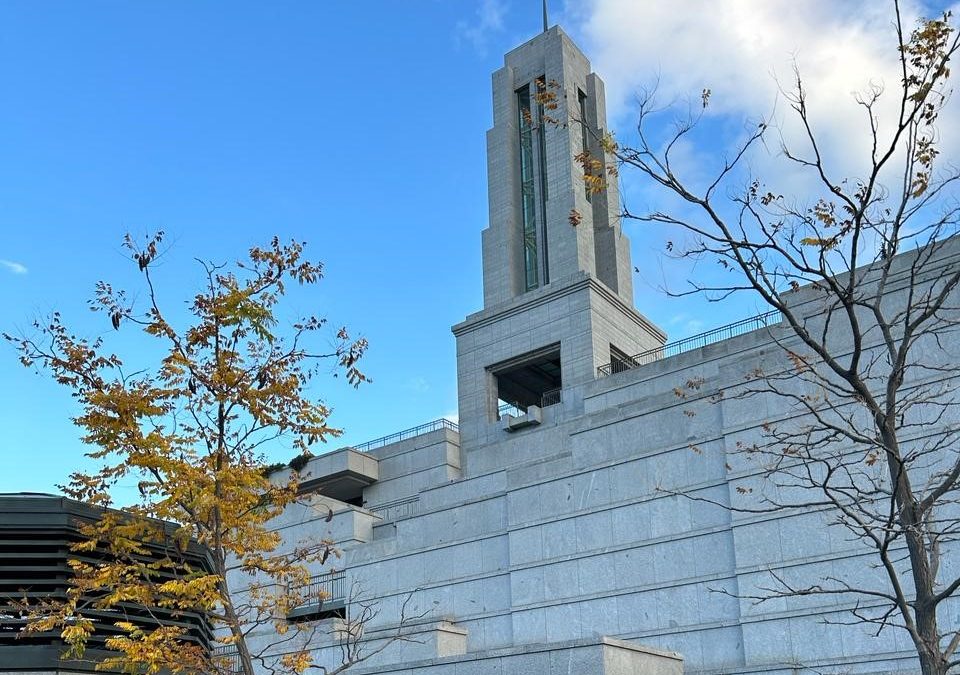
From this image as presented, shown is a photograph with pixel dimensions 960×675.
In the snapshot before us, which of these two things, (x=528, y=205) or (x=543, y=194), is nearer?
(x=543, y=194)

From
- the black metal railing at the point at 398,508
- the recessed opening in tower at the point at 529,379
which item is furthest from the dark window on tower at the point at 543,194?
the black metal railing at the point at 398,508

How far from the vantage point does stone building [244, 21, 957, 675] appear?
27250 millimetres

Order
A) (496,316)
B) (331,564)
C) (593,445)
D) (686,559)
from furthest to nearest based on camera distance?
1. (496,316)
2. (331,564)
3. (593,445)
4. (686,559)

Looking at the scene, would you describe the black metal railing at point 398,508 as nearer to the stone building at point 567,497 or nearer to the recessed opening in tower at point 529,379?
the stone building at point 567,497

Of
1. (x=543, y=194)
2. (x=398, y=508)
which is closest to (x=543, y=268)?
(x=543, y=194)

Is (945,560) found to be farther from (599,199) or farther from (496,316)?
(599,199)

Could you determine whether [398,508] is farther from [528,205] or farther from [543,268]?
[528,205]

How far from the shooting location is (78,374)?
50.0 feet

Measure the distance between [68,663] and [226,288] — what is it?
737 centimetres

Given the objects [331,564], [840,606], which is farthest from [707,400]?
[331,564]

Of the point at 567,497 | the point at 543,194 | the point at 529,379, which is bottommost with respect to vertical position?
the point at 567,497

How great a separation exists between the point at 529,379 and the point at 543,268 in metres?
5.59

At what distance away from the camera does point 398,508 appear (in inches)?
1737

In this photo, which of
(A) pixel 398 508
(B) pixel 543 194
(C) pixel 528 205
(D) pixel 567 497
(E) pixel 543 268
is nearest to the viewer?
(D) pixel 567 497
